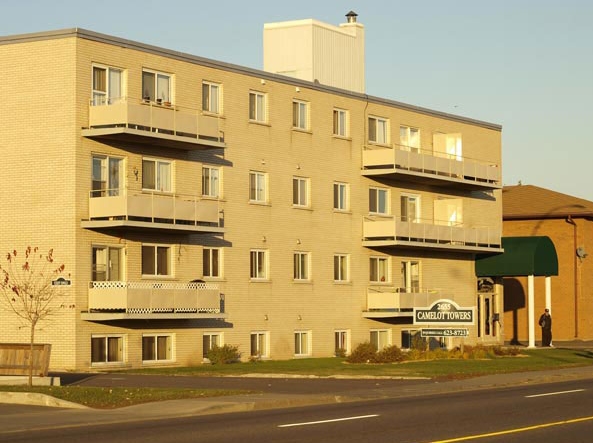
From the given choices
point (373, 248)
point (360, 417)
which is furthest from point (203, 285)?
point (360, 417)

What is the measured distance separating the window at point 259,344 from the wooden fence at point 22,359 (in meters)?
18.1

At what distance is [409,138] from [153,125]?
18.3m

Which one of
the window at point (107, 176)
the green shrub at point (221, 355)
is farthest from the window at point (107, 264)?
the green shrub at point (221, 355)

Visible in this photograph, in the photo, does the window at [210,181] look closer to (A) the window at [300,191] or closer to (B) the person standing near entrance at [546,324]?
(A) the window at [300,191]

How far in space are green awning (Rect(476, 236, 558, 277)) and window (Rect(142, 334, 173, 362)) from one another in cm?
2161

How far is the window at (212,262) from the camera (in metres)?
45.9

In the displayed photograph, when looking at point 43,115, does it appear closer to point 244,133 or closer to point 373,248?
point 244,133

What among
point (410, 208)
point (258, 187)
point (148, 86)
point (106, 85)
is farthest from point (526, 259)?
point (106, 85)

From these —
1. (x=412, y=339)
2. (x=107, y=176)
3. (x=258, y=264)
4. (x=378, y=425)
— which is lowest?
(x=412, y=339)

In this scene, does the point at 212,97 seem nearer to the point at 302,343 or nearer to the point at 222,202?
the point at 222,202

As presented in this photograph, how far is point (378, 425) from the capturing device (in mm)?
19812

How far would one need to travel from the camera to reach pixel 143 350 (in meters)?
42.8

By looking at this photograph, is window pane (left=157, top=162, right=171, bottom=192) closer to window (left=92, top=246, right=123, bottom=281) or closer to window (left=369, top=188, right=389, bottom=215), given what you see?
window (left=92, top=246, right=123, bottom=281)

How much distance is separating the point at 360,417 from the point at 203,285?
22.6 meters
